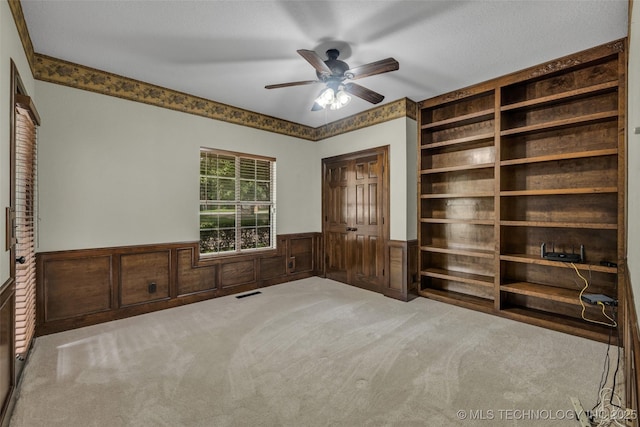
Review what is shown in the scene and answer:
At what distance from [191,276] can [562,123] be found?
467 centimetres

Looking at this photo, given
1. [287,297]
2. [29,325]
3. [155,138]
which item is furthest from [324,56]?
[29,325]

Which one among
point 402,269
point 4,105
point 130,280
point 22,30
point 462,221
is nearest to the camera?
point 4,105

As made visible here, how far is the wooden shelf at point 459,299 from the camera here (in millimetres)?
3697

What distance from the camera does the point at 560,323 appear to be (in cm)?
311

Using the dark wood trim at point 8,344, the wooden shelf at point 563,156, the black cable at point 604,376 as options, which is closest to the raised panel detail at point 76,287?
the dark wood trim at point 8,344

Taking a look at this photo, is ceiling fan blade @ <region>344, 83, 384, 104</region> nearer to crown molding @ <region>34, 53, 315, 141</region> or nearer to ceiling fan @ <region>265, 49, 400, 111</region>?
ceiling fan @ <region>265, 49, 400, 111</region>

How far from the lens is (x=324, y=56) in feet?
9.72

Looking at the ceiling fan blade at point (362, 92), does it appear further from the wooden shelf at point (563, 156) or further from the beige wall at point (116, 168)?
the beige wall at point (116, 168)

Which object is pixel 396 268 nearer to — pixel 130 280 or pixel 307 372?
pixel 307 372

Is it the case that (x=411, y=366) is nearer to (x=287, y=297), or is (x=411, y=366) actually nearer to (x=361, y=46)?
(x=287, y=297)

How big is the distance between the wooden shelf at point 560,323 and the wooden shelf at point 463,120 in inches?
93.2

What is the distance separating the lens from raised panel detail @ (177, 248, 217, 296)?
3.95 m

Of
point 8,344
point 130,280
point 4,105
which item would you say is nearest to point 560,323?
point 8,344

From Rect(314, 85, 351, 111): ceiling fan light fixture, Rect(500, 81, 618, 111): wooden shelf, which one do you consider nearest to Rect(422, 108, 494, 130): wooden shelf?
Rect(500, 81, 618, 111): wooden shelf
